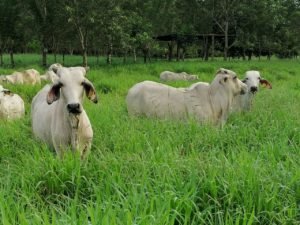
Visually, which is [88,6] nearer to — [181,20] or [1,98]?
[1,98]

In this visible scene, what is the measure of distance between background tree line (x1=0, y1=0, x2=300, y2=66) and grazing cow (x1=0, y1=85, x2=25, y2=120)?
954cm

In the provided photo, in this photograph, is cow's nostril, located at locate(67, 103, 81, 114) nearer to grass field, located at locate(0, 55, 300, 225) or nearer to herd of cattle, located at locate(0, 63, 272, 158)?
herd of cattle, located at locate(0, 63, 272, 158)

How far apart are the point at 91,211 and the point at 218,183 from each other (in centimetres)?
98

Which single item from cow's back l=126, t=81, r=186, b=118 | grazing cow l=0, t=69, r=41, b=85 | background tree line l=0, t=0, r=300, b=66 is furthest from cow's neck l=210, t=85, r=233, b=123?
background tree line l=0, t=0, r=300, b=66

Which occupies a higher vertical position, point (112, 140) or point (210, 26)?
point (210, 26)

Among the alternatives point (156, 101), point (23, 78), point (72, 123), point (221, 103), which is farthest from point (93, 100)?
point (23, 78)

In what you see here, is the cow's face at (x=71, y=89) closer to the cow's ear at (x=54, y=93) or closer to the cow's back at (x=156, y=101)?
the cow's ear at (x=54, y=93)

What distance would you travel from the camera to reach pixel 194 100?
594 cm

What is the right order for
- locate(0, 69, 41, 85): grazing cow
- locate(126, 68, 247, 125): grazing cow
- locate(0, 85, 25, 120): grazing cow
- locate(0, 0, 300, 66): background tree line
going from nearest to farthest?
locate(126, 68, 247, 125): grazing cow
locate(0, 85, 25, 120): grazing cow
locate(0, 69, 41, 85): grazing cow
locate(0, 0, 300, 66): background tree line

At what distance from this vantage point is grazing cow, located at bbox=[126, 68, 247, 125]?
5863mm

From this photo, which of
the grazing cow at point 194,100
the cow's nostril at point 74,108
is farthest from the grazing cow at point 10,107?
the cow's nostril at point 74,108

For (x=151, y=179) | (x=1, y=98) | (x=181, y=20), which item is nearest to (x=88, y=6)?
(x=1, y=98)

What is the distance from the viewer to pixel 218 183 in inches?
109

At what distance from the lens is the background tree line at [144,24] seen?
58.5ft
